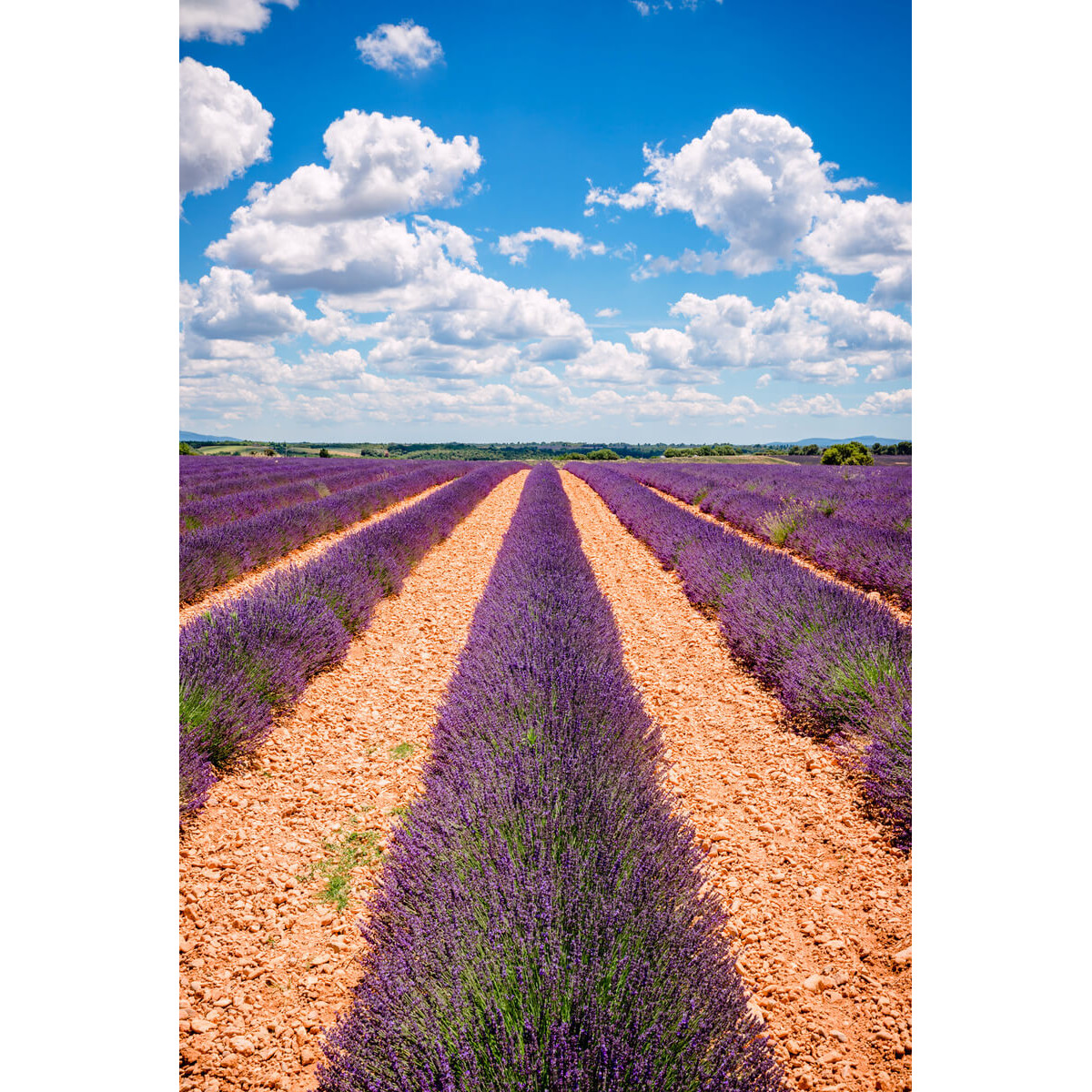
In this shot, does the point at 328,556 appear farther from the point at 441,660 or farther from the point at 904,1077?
the point at 904,1077

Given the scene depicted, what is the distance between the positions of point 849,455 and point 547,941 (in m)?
40.5

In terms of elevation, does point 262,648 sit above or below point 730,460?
below

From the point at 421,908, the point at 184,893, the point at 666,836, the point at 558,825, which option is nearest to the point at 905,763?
the point at 666,836

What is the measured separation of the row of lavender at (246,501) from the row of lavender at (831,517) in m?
8.85

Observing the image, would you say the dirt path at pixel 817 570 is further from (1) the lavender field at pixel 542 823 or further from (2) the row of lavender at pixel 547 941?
(2) the row of lavender at pixel 547 941

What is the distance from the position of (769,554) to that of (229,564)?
654cm

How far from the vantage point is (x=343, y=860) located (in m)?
2.49

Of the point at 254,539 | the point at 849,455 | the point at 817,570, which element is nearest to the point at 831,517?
the point at 817,570

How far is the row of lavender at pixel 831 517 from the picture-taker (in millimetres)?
6927

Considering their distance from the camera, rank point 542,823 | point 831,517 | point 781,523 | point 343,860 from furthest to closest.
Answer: point 831,517 < point 781,523 < point 343,860 < point 542,823

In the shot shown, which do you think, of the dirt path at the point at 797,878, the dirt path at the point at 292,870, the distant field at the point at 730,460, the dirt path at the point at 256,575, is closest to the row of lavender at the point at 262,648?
the dirt path at the point at 292,870

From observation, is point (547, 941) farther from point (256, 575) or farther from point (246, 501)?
point (246, 501)

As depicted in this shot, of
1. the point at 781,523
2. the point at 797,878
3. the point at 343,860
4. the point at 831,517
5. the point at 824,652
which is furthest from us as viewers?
the point at 831,517
